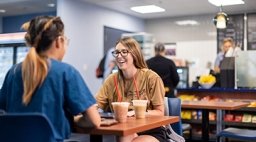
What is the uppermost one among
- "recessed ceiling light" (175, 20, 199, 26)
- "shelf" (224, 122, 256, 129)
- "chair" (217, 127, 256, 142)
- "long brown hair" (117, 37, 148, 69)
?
"recessed ceiling light" (175, 20, 199, 26)

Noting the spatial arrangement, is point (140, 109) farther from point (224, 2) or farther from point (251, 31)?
point (251, 31)

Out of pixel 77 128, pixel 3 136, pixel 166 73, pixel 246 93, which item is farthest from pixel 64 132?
pixel 246 93

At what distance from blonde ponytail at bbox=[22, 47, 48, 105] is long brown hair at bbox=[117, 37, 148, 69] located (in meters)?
1.04

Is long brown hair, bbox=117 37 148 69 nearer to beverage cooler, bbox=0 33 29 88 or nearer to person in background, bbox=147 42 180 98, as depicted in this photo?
beverage cooler, bbox=0 33 29 88

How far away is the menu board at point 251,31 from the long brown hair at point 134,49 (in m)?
6.28

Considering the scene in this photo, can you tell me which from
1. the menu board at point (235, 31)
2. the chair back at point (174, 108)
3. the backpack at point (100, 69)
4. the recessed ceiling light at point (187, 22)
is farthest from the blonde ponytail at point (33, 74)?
the recessed ceiling light at point (187, 22)

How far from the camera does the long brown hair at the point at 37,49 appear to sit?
1489 millimetres

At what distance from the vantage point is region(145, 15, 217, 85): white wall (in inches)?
339

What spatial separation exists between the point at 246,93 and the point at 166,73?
111 cm

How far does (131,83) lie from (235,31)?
21.4ft

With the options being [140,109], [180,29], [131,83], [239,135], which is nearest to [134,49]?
[131,83]

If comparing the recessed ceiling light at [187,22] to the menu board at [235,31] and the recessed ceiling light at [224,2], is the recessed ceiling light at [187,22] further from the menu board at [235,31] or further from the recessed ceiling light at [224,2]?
the recessed ceiling light at [224,2]

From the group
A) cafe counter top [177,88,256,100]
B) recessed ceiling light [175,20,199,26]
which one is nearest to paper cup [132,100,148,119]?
cafe counter top [177,88,256,100]

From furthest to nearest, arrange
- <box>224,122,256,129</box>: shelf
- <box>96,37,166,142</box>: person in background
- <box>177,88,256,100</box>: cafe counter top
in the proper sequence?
<box>177,88,256,100</box>: cafe counter top, <box>224,122,256,129</box>: shelf, <box>96,37,166,142</box>: person in background
